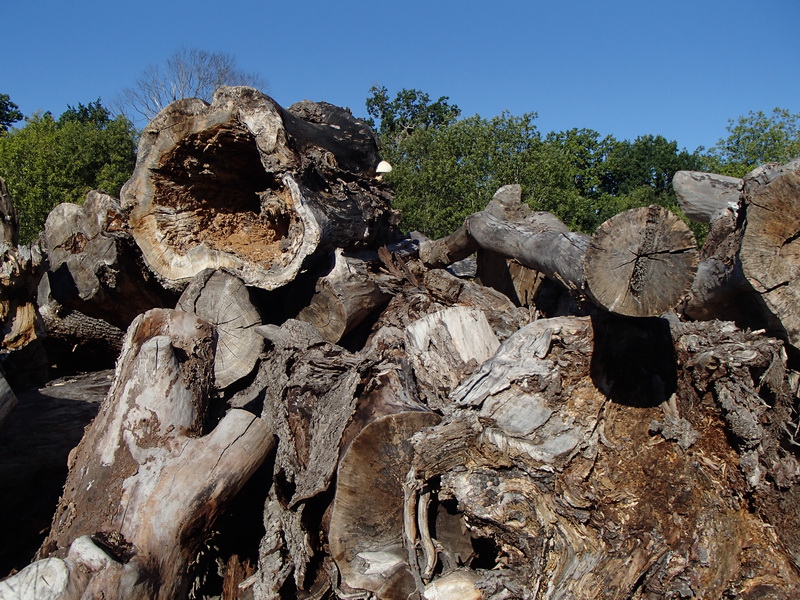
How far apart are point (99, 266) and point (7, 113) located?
27712mm

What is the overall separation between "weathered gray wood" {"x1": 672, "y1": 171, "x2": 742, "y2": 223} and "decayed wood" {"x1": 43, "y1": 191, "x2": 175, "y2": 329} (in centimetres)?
344

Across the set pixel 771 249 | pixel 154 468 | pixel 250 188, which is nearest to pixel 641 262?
pixel 771 249

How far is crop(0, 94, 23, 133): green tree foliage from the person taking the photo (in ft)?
87.8

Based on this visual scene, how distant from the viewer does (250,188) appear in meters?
4.78

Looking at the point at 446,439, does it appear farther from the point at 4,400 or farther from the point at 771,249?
the point at 4,400

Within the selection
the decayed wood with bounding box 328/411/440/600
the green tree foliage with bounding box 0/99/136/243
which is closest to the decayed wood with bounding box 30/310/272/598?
the decayed wood with bounding box 328/411/440/600

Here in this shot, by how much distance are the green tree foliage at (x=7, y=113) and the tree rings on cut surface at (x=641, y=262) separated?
29.9 metres

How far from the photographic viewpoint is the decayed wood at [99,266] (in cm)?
443

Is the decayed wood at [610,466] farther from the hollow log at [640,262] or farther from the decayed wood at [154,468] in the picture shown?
the decayed wood at [154,468]

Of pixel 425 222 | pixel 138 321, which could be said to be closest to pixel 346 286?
pixel 138 321

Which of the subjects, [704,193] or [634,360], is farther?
[704,193]

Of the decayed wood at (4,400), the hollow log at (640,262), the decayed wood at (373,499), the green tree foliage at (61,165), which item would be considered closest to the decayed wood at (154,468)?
the decayed wood at (4,400)

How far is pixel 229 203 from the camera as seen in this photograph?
15.5 ft

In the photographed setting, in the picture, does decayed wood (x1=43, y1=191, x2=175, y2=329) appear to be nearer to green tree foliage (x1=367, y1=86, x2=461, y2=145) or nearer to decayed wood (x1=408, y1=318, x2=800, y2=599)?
decayed wood (x1=408, y1=318, x2=800, y2=599)
